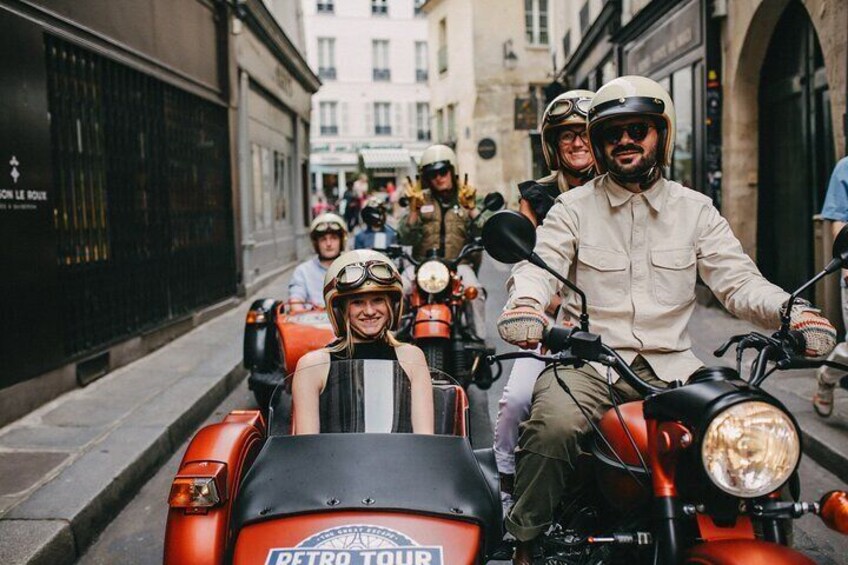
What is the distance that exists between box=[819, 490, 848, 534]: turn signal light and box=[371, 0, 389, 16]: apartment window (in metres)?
48.7

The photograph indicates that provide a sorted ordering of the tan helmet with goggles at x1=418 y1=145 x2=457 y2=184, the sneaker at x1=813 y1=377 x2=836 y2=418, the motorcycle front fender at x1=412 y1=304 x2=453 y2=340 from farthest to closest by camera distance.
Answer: the tan helmet with goggles at x1=418 y1=145 x2=457 y2=184
the motorcycle front fender at x1=412 y1=304 x2=453 y2=340
the sneaker at x1=813 y1=377 x2=836 y2=418

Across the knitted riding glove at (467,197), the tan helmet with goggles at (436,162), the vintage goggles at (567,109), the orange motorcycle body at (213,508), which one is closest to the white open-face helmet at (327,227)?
the tan helmet with goggles at (436,162)

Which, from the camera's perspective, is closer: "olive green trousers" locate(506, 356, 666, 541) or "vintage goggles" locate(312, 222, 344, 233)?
"olive green trousers" locate(506, 356, 666, 541)

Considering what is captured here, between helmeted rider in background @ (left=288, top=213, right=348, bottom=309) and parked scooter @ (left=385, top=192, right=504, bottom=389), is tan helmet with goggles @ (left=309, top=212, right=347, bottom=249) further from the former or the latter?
parked scooter @ (left=385, top=192, right=504, bottom=389)

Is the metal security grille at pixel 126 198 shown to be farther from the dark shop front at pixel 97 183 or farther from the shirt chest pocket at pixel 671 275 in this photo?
the shirt chest pocket at pixel 671 275

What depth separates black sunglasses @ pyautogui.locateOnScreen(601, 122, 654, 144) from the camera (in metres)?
2.98

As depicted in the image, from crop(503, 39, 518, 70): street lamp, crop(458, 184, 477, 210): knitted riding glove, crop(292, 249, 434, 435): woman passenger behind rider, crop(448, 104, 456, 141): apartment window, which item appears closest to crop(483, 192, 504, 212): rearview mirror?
crop(458, 184, 477, 210): knitted riding glove

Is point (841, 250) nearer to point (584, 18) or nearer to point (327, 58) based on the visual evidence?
point (584, 18)

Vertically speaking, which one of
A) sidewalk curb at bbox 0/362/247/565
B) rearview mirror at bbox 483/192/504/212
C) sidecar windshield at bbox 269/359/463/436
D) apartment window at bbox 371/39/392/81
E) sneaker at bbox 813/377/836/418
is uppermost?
A: apartment window at bbox 371/39/392/81

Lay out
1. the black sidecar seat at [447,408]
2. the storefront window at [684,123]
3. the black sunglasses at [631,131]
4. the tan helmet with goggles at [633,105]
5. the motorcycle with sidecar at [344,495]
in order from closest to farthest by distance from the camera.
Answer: the motorcycle with sidecar at [344,495], the tan helmet with goggles at [633,105], the black sunglasses at [631,131], the black sidecar seat at [447,408], the storefront window at [684,123]

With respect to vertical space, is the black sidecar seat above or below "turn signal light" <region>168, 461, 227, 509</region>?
A: above

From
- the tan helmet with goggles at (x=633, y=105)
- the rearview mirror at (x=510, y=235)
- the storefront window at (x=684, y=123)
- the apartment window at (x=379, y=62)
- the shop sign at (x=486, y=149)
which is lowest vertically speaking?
the rearview mirror at (x=510, y=235)

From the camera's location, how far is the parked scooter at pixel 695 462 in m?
1.95

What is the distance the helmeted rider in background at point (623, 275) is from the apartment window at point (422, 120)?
4671 centimetres
